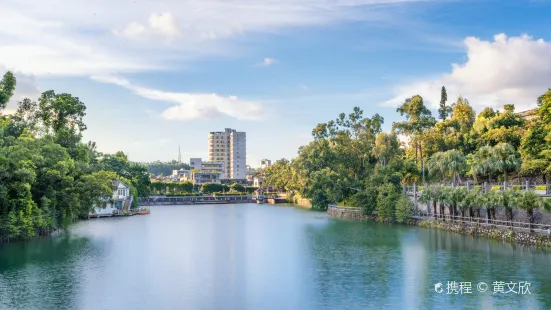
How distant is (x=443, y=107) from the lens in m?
82.6

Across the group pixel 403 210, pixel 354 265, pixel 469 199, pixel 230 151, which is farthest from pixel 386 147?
pixel 230 151

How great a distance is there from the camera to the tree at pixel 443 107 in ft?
264


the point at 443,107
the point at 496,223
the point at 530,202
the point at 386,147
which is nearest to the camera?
the point at 530,202

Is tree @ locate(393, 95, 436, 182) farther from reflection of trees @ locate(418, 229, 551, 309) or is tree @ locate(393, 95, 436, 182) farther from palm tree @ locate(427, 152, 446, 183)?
reflection of trees @ locate(418, 229, 551, 309)

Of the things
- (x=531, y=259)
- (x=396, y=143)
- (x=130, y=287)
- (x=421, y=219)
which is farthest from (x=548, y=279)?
(x=396, y=143)

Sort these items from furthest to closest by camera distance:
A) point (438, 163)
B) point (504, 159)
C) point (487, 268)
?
point (438, 163) → point (504, 159) → point (487, 268)

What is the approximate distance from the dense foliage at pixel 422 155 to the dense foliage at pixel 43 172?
29250mm

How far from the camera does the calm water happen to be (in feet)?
70.8

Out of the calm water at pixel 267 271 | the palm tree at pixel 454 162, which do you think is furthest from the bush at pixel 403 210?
the palm tree at pixel 454 162

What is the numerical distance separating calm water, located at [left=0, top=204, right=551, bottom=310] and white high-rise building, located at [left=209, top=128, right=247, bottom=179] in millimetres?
141325

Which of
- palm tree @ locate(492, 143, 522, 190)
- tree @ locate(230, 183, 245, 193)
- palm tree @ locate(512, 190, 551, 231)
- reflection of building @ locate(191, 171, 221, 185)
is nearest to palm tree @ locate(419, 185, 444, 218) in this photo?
palm tree @ locate(492, 143, 522, 190)

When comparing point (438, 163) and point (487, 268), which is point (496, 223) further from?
point (487, 268)

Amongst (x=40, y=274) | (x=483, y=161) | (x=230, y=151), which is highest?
(x=230, y=151)

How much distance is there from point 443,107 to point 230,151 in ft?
384
